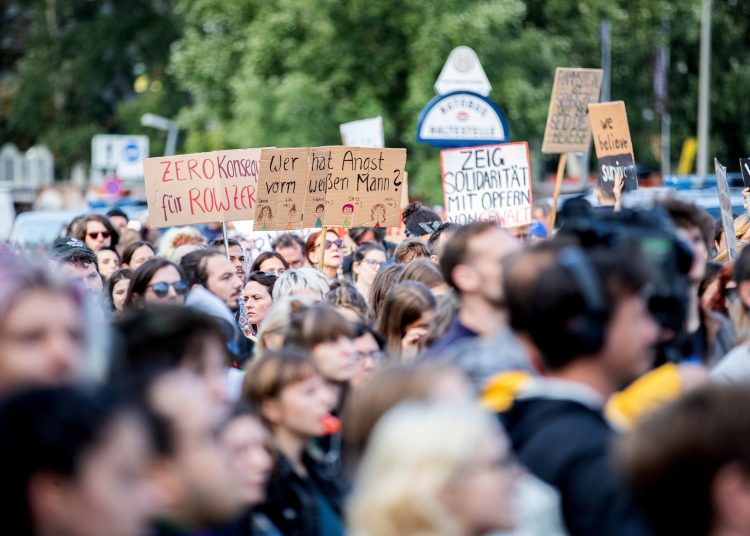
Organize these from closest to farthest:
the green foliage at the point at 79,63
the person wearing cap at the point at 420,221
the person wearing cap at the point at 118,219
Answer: the person wearing cap at the point at 420,221
the person wearing cap at the point at 118,219
the green foliage at the point at 79,63

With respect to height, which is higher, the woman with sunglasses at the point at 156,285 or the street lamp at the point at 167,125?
the street lamp at the point at 167,125

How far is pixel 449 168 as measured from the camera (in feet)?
37.5

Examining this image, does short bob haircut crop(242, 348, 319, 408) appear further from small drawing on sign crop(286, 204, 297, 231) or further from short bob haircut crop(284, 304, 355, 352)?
small drawing on sign crop(286, 204, 297, 231)

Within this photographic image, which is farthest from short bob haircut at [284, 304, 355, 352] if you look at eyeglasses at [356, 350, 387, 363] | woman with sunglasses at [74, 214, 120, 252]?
woman with sunglasses at [74, 214, 120, 252]

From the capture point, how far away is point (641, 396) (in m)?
3.98

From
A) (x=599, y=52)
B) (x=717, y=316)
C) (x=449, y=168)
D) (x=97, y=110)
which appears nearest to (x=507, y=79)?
(x=599, y=52)

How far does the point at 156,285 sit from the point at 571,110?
6.65 metres

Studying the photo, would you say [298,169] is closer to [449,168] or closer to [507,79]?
[449,168]

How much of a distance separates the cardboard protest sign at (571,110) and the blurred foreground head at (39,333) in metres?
9.06

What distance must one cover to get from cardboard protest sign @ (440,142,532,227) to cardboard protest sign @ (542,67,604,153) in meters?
1.39

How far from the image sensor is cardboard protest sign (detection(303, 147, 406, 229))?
1118cm

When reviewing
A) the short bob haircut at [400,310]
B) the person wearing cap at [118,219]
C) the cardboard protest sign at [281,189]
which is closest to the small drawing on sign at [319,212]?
→ the cardboard protest sign at [281,189]

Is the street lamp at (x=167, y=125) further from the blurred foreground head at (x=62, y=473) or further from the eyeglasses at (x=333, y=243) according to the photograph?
the blurred foreground head at (x=62, y=473)

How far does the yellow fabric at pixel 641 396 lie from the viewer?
3.92 m
